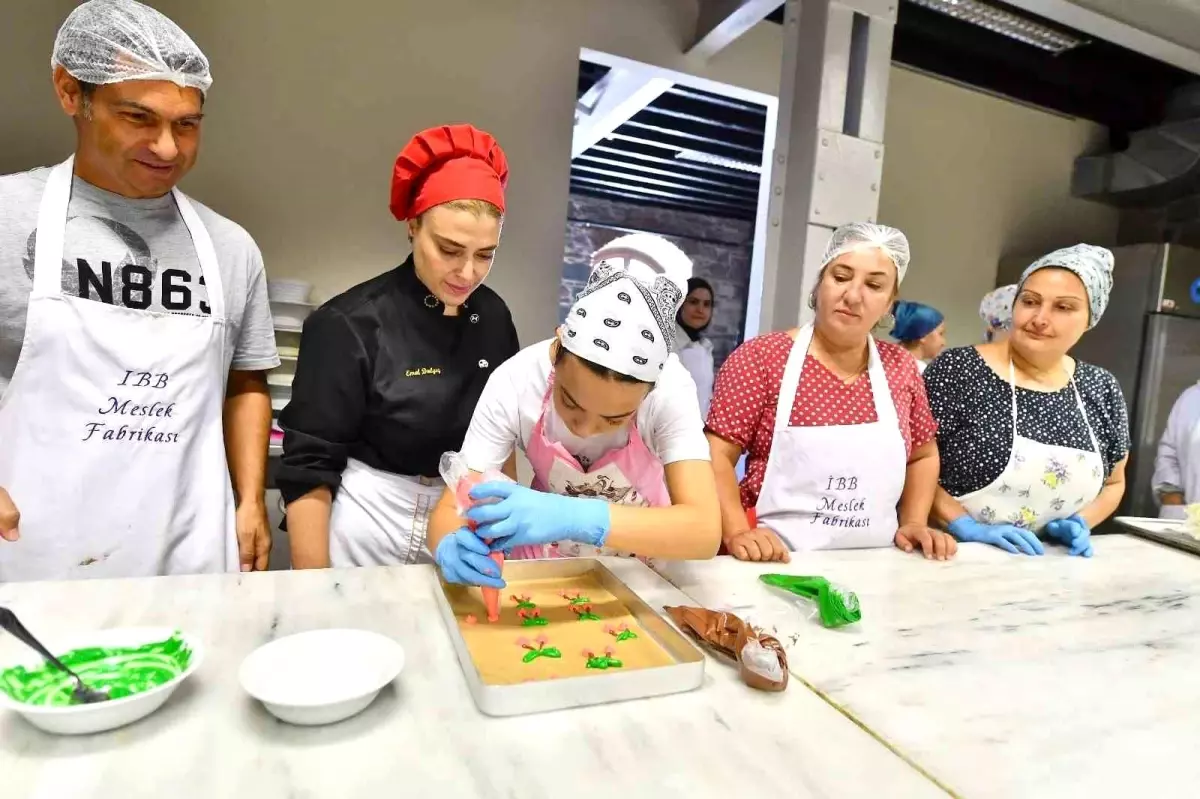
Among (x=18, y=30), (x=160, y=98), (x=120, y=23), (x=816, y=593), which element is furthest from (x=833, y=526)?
(x=18, y=30)

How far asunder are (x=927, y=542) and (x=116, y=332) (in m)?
1.65

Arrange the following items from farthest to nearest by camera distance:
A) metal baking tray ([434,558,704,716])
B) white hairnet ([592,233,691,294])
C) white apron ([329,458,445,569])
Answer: white apron ([329,458,445,569]) < white hairnet ([592,233,691,294]) < metal baking tray ([434,558,704,716])

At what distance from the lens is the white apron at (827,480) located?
1.61 meters

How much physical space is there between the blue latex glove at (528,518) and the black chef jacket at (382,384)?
0.49 metres

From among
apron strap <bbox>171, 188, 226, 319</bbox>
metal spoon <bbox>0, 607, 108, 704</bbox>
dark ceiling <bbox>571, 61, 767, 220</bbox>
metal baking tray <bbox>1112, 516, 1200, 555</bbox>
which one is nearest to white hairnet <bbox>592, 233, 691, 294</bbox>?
apron strap <bbox>171, 188, 226, 319</bbox>

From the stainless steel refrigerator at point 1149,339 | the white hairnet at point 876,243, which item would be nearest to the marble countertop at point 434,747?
the white hairnet at point 876,243

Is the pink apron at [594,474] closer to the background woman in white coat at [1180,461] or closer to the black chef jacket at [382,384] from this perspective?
the black chef jacket at [382,384]

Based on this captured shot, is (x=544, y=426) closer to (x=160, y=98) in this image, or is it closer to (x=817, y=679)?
(x=817, y=679)

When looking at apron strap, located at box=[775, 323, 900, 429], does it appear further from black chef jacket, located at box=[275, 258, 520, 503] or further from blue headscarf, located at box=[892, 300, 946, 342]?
blue headscarf, located at box=[892, 300, 946, 342]

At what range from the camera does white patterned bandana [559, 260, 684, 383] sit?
3.58 feet

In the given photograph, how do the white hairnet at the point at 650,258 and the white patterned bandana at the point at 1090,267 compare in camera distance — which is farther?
the white patterned bandana at the point at 1090,267

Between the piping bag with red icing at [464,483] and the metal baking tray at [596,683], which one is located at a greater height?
the piping bag with red icing at [464,483]

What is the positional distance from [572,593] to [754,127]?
13.7 feet

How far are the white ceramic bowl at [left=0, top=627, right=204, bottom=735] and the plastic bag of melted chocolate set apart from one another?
0.60m
